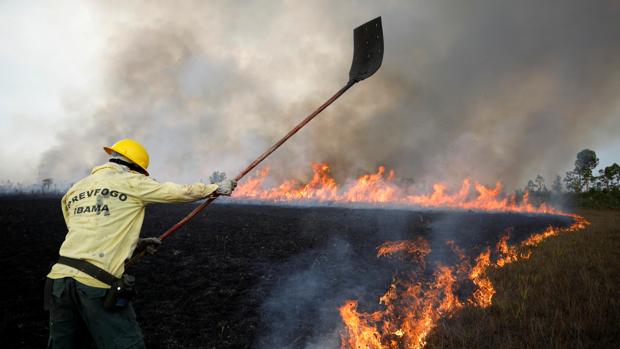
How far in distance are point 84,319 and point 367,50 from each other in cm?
459

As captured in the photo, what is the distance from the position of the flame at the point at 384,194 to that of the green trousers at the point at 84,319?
39.4 metres

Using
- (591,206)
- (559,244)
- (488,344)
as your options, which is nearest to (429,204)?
(591,206)

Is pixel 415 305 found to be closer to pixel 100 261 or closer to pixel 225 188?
pixel 225 188

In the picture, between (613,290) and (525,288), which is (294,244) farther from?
(613,290)

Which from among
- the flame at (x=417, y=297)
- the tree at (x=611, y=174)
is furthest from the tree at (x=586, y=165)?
the flame at (x=417, y=297)

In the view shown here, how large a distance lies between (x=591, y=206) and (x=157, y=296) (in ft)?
197

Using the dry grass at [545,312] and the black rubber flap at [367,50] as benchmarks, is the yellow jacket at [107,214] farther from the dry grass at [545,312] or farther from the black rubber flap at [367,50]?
the dry grass at [545,312]

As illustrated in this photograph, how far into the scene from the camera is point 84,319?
2.92m

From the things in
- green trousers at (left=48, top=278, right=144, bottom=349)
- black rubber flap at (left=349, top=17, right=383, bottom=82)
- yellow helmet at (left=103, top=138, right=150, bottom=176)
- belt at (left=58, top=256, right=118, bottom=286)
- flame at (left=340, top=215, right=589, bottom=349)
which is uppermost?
black rubber flap at (left=349, top=17, right=383, bottom=82)

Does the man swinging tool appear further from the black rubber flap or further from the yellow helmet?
the black rubber flap

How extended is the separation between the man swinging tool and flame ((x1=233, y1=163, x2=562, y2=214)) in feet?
129

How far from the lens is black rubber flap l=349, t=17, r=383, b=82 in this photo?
4730mm

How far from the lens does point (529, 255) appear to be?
1050 cm

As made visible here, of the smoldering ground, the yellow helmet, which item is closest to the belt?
the yellow helmet
